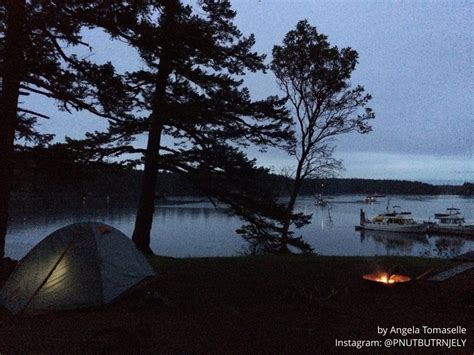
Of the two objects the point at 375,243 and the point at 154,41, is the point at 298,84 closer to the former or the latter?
the point at 154,41

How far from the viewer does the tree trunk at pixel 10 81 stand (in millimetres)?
9336

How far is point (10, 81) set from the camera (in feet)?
31.2

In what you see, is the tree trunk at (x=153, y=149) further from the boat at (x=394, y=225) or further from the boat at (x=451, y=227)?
the boat at (x=451, y=227)

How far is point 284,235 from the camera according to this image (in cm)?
1461

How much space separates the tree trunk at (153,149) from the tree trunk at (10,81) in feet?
12.8

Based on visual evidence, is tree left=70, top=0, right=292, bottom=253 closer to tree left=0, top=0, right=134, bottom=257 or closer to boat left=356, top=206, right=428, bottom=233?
tree left=0, top=0, right=134, bottom=257

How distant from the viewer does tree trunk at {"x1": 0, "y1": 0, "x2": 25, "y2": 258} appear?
9336 mm

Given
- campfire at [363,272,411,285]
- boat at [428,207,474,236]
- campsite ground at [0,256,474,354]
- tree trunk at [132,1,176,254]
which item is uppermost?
tree trunk at [132,1,176,254]

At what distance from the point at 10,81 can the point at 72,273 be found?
495cm

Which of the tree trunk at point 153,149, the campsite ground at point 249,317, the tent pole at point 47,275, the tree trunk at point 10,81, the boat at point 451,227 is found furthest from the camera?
the boat at point 451,227

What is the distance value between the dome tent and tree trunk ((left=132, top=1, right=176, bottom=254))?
17.4 feet

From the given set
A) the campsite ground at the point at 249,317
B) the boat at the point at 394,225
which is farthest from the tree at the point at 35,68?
the boat at the point at 394,225

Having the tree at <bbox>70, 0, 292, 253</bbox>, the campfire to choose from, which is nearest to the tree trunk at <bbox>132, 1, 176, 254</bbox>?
the tree at <bbox>70, 0, 292, 253</bbox>

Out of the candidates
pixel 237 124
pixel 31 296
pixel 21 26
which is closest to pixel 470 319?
pixel 31 296
